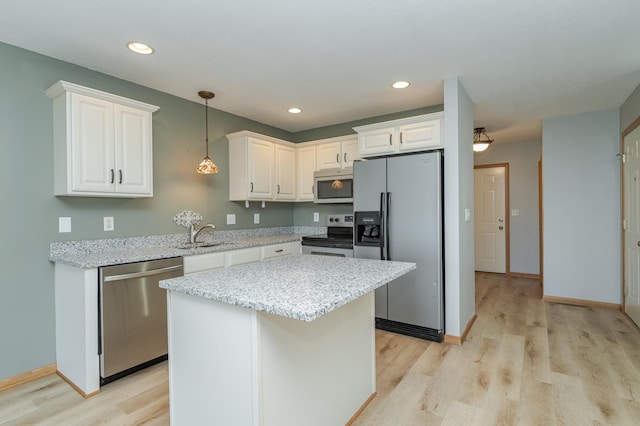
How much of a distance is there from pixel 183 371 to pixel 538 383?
2335 millimetres

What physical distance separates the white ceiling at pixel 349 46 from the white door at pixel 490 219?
253 cm

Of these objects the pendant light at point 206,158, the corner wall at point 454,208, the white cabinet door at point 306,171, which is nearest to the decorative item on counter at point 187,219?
the pendant light at point 206,158

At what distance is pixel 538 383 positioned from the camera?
2262 mm

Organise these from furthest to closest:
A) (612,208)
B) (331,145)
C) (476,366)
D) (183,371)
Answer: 1. (331,145)
2. (612,208)
3. (476,366)
4. (183,371)

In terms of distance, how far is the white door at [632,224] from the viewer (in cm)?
325

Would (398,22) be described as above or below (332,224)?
above

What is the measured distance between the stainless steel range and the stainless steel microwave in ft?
1.25

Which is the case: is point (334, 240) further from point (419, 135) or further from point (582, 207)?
point (582, 207)

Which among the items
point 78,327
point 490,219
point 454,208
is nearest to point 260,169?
point 454,208

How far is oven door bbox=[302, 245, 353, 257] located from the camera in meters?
3.64

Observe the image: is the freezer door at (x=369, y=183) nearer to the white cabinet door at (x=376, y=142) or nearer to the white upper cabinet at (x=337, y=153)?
the white cabinet door at (x=376, y=142)

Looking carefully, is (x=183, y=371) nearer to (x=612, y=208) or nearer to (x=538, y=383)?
(x=538, y=383)

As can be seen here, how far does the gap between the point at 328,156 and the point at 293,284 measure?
A: 2.91 meters

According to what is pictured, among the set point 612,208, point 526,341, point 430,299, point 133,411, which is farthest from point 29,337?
point 612,208
